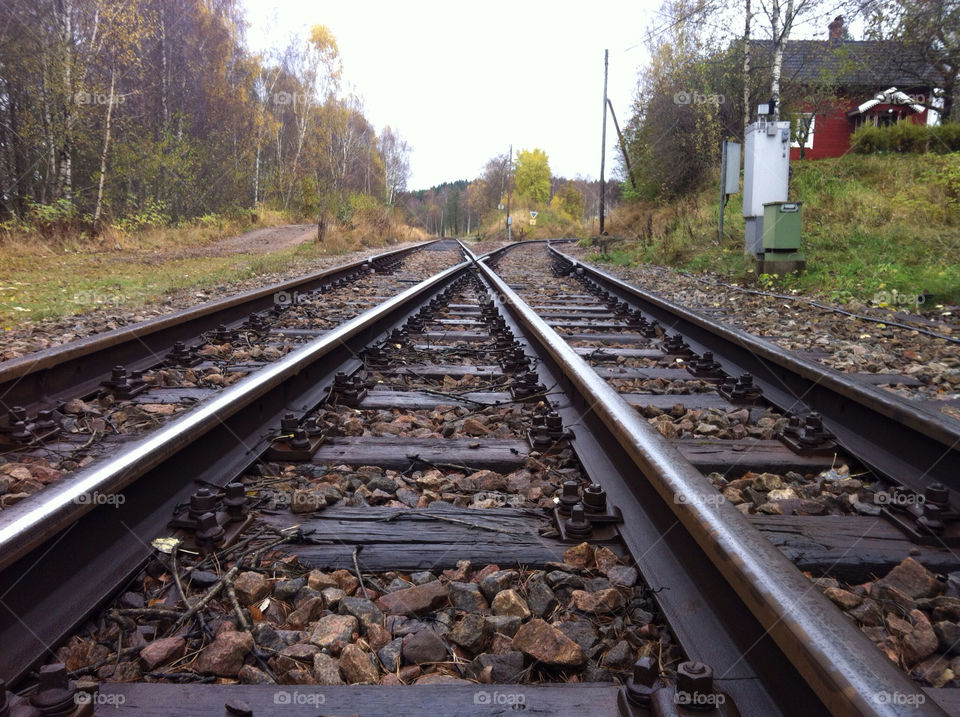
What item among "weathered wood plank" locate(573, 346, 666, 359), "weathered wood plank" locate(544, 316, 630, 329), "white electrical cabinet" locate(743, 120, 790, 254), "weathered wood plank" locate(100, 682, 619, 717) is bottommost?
"weathered wood plank" locate(100, 682, 619, 717)

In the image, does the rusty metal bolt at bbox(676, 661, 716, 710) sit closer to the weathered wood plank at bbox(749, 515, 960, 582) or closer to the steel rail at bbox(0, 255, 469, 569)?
the weathered wood plank at bbox(749, 515, 960, 582)

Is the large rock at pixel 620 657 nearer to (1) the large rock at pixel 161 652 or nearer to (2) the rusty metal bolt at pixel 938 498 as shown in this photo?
(1) the large rock at pixel 161 652

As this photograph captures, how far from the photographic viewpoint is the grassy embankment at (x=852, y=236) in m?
7.90

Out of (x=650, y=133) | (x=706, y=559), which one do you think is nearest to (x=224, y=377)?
(x=706, y=559)

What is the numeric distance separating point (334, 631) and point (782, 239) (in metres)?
8.69

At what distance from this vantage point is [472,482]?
7.46ft

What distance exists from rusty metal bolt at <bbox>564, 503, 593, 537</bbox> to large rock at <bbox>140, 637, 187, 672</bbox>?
3.21ft

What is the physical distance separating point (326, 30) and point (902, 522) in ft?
139

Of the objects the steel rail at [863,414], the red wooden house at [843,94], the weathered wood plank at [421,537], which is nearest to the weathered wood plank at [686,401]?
the steel rail at [863,414]

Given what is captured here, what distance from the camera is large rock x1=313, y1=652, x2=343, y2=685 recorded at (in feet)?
4.30

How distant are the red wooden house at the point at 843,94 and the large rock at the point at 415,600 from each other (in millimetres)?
26746

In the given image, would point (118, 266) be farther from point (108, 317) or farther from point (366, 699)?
point (366, 699)

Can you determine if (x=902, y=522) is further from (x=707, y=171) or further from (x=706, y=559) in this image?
(x=707, y=171)

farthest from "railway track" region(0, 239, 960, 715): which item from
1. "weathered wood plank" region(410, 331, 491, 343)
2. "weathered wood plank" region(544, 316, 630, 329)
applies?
"weathered wood plank" region(544, 316, 630, 329)
